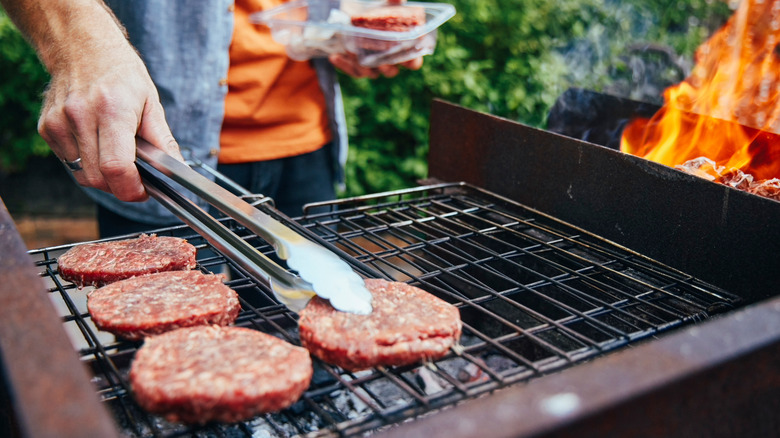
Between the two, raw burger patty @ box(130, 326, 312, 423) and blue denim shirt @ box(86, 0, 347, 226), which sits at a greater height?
blue denim shirt @ box(86, 0, 347, 226)

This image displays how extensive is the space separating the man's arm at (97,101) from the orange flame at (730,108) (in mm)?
2044

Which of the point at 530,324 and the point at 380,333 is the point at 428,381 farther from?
the point at 380,333

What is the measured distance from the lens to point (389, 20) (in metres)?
2.87

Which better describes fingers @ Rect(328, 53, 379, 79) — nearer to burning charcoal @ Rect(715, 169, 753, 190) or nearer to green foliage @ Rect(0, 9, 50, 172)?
burning charcoal @ Rect(715, 169, 753, 190)

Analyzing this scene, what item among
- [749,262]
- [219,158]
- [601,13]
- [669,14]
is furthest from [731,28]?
[669,14]

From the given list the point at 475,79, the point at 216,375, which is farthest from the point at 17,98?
the point at 216,375

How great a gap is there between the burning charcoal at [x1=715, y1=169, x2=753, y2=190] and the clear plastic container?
1.41 m

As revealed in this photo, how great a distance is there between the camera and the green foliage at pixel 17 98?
538cm

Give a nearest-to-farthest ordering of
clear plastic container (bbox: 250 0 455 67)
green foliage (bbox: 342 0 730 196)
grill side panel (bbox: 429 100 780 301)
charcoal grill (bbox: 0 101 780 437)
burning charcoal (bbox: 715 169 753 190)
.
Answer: charcoal grill (bbox: 0 101 780 437) → grill side panel (bbox: 429 100 780 301) → burning charcoal (bbox: 715 169 753 190) → clear plastic container (bbox: 250 0 455 67) → green foliage (bbox: 342 0 730 196)

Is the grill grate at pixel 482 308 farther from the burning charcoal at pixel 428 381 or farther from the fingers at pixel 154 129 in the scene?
the fingers at pixel 154 129

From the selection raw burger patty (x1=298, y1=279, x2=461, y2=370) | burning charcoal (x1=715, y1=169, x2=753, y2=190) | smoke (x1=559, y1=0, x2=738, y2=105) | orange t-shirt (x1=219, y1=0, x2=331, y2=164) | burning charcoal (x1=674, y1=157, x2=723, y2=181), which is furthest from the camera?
smoke (x1=559, y1=0, x2=738, y2=105)

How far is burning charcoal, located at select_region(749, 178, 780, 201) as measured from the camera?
2043 mm

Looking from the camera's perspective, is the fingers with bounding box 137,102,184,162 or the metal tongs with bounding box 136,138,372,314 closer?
the metal tongs with bounding box 136,138,372,314

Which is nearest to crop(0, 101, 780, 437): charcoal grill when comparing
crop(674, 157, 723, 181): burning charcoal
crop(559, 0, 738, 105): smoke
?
crop(674, 157, 723, 181): burning charcoal
